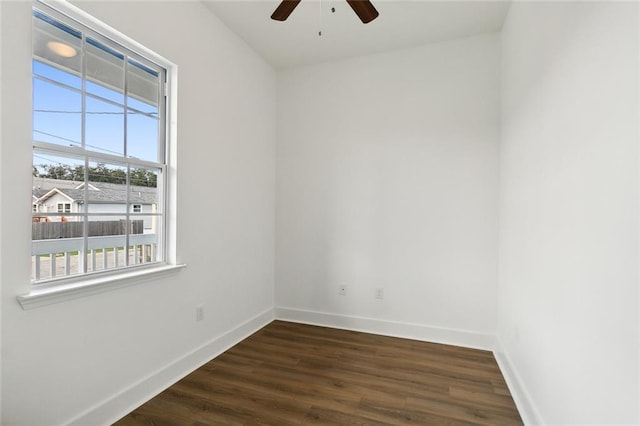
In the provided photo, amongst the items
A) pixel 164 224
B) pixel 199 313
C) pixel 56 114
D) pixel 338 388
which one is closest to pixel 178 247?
pixel 164 224

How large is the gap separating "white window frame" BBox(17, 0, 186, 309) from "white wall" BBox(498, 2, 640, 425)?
7.78ft

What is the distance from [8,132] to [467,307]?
349 centimetres

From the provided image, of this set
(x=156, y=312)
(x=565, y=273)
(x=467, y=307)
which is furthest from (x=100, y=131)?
(x=467, y=307)

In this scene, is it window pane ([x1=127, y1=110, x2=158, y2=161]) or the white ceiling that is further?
the white ceiling

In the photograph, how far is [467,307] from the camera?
9.80ft

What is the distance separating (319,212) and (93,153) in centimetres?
219

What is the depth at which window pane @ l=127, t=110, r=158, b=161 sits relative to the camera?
6.95 ft

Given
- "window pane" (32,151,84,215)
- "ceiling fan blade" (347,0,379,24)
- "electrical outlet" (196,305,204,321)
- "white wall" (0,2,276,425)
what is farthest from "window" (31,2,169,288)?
"ceiling fan blade" (347,0,379,24)

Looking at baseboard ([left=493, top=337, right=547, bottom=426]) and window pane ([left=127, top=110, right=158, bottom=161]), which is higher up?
window pane ([left=127, top=110, right=158, bottom=161])

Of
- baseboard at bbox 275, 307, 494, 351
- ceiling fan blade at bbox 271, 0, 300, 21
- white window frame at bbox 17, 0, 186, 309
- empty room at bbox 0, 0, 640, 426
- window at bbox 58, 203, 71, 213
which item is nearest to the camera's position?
empty room at bbox 0, 0, 640, 426

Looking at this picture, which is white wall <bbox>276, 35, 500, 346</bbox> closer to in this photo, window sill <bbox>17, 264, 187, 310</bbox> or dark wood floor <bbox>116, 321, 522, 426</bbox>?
dark wood floor <bbox>116, 321, 522, 426</bbox>

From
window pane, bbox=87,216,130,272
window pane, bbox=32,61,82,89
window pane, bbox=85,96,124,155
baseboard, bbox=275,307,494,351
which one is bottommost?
baseboard, bbox=275,307,494,351

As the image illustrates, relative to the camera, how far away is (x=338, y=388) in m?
2.23

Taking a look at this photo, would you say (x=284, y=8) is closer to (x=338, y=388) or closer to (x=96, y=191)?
(x=96, y=191)
